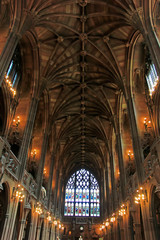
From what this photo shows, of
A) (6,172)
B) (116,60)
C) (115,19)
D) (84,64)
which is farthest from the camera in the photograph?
(84,64)

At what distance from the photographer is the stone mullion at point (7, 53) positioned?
10711 millimetres

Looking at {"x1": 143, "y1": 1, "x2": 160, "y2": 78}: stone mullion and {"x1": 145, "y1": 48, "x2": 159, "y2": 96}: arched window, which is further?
{"x1": 145, "y1": 48, "x2": 159, "y2": 96}: arched window

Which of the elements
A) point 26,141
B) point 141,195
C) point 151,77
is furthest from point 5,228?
point 151,77

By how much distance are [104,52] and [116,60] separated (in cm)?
160

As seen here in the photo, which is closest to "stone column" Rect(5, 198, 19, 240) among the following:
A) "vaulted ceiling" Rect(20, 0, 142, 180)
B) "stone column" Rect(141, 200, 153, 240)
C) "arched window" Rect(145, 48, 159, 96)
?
"stone column" Rect(141, 200, 153, 240)

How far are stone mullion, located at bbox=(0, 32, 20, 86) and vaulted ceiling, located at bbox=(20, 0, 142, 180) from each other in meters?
3.58

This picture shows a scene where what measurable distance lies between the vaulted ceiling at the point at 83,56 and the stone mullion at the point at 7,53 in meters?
3.58

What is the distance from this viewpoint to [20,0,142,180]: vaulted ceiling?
16766 mm

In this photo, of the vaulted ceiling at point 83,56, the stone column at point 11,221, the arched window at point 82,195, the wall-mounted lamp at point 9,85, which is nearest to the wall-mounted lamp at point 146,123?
the vaulted ceiling at point 83,56

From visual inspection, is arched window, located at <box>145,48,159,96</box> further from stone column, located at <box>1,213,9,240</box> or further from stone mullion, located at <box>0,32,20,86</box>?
stone column, located at <box>1,213,9,240</box>

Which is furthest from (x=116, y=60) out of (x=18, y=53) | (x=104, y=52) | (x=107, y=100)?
(x=18, y=53)

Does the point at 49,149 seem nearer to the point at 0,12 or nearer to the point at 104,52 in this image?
the point at 104,52

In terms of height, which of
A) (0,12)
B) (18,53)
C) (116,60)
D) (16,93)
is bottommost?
(16,93)

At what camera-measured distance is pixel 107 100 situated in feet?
83.4
